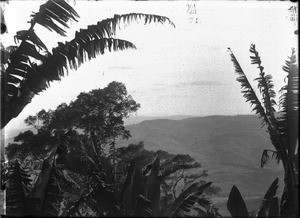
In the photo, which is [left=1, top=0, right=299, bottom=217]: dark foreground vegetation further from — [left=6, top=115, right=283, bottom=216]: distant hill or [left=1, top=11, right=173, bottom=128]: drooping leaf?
[left=6, top=115, right=283, bottom=216]: distant hill

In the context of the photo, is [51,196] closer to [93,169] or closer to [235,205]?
[93,169]

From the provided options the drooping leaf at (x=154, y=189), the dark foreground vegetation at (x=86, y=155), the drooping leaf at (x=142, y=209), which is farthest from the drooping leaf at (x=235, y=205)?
the drooping leaf at (x=154, y=189)

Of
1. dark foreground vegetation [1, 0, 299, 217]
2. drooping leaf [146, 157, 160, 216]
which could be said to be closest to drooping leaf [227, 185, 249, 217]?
dark foreground vegetation [1, 0, 299, 217]

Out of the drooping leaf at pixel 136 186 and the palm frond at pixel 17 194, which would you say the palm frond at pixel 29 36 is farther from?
the drooping leaf at pixel 136 186

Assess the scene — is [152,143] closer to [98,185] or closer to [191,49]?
[191,49]

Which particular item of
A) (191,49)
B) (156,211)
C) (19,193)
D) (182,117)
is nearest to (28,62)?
(19,193)

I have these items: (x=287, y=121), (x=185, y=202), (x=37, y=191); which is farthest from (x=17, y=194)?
(x=287, y=121)
